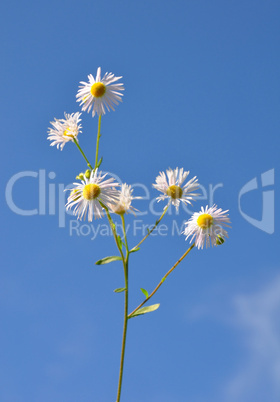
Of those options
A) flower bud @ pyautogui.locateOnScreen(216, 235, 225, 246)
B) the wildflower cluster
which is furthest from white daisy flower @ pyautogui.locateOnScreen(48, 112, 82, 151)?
flower bud @ pyautogui.locateOnScreen(216, 235, 225, 246)

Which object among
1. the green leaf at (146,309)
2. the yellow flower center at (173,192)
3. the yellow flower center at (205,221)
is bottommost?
the green leaf at (146,309)

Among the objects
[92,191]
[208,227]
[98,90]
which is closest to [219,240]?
[208,227]

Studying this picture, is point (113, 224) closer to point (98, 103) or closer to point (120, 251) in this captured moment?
point (120, 251)

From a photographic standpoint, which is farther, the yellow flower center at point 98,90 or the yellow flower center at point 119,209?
the yellow flower center at point 98,90

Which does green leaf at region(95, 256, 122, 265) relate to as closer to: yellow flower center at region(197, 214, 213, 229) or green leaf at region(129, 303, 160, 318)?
green leaf at region(129, 303, 160, 318)

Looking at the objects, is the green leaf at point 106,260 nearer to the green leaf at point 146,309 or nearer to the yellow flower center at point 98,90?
the green leaf at point 146,309

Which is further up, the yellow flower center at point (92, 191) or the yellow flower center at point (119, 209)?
the yellow flower center at point (92, 191)

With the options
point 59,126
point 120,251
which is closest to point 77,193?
point 120,251

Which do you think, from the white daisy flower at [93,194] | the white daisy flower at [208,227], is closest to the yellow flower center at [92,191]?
the white daisy flower at [93,194]
